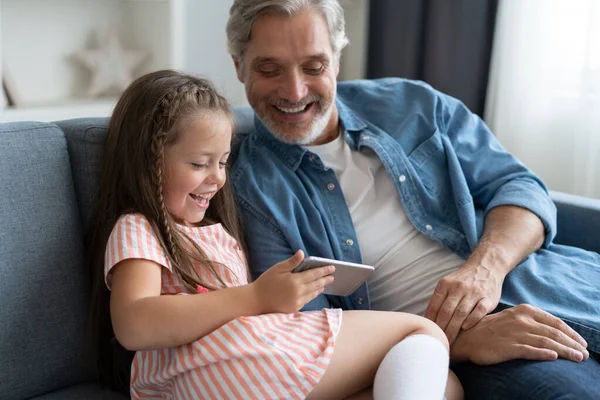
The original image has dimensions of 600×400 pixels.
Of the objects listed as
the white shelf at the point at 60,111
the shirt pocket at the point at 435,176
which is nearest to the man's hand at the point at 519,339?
the shirt pocket at the point at 435,176

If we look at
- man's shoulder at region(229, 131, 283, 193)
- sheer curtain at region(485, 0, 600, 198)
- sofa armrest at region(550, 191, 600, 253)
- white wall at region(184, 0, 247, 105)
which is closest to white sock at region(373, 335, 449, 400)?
man's shoulder at region(229, 131, 283, 193)

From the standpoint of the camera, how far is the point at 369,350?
1.35 m

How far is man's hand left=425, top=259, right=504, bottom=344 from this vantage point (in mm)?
1553

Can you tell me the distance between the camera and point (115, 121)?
151cm

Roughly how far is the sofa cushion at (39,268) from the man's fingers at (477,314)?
2.55 ft

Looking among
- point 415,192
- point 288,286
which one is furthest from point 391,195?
point 288,286

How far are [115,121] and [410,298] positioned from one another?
2.51 feet

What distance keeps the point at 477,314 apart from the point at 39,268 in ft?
2.88

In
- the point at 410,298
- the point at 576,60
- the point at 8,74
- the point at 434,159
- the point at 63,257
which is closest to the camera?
the point at 63,257

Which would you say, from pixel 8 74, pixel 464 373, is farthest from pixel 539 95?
pixel 8 74

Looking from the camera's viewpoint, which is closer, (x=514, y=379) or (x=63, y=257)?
(x=514, y=379)

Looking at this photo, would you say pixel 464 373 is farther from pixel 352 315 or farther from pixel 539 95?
pixel 539 95

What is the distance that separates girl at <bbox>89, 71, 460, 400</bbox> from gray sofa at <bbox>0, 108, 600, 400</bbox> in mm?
49

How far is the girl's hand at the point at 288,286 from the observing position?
4.19 ft
